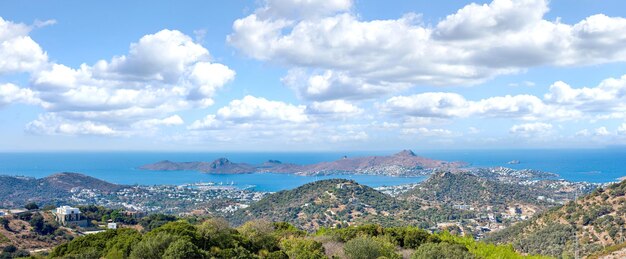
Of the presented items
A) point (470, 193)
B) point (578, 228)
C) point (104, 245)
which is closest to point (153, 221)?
point (104, 245)

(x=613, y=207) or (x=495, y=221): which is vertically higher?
(x=613, y=207)

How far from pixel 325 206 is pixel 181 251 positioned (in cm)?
6055

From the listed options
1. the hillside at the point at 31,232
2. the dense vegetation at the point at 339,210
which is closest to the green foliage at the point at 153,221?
the hillside at the point at 31,232

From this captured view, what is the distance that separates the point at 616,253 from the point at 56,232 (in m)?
47.1

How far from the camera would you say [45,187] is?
132 meters

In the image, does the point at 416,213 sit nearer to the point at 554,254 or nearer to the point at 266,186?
the point at 554,254

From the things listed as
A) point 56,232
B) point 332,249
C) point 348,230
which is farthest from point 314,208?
point 332,249

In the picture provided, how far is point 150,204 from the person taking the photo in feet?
386

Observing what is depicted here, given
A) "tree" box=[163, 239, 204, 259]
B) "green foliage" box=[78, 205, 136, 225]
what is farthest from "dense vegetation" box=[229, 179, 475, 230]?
"tree" box=[163, 239, 204, 259]

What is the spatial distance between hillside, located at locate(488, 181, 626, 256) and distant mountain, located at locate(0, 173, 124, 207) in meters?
105

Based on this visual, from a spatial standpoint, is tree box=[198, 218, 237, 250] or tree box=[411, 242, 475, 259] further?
tree box=[198, 218, 237, 250]

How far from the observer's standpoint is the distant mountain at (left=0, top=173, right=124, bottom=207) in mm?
117750

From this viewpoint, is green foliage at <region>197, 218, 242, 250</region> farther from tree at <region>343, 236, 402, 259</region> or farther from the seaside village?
the seaside village

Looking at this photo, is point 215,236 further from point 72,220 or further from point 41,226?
point 72,220
